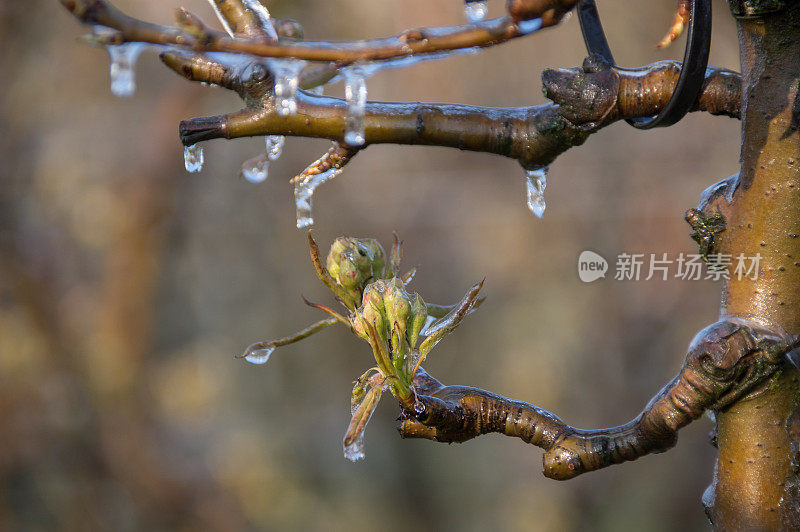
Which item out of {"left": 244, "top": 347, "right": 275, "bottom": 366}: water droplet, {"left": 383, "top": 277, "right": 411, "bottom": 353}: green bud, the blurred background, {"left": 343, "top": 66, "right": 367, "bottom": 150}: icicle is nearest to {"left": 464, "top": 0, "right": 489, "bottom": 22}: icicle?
{"left": 343, "top": 66, "right": 367, "bottom": 150}: icicle

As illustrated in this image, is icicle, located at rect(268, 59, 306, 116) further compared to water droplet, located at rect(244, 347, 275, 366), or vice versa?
water droplet, located at rect(244, 347, 275, 366)

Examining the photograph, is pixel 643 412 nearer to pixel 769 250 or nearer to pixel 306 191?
pixel 769 250

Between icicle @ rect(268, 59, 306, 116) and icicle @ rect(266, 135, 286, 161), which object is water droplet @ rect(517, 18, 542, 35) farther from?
icicle @ rect(266, 135, 286, 161)

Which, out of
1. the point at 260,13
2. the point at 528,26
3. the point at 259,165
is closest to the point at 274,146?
the point at 259,165

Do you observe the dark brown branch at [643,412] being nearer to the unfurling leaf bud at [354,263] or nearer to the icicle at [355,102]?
the unfurling leaf bud at [354,263]

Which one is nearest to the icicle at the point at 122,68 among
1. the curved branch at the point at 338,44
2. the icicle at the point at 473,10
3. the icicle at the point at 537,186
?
the curved branch at the point at 338,44
